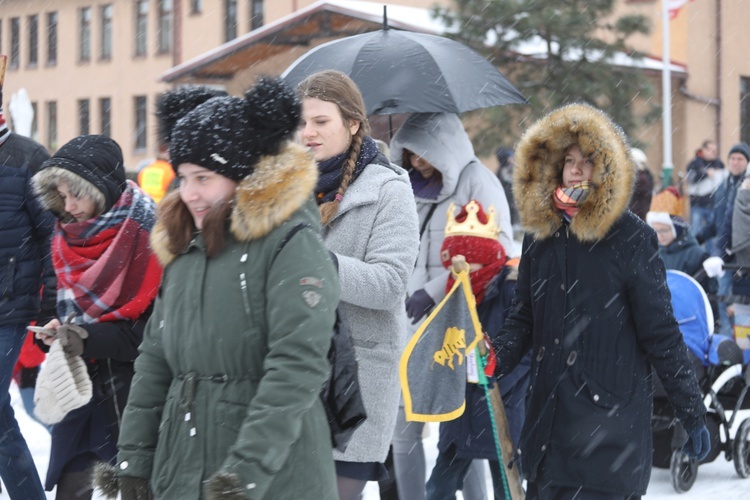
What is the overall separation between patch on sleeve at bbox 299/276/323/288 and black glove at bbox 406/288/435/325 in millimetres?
2657

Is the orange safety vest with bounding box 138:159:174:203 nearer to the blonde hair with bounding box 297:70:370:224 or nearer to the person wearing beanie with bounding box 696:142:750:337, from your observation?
the person wearing beanie with bounding box 696:142:750:337

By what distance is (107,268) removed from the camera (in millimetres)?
4445

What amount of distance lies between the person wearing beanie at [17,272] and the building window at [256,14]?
3129 cm

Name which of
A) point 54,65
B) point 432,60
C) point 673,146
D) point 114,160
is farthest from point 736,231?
point 54,65

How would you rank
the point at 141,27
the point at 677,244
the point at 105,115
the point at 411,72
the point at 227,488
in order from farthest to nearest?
the point at 105,115, the point at 141,27, the point at 677,244, the point at 411,72, the point at 227,488

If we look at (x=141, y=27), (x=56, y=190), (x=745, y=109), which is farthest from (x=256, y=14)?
(x=56, y=190)

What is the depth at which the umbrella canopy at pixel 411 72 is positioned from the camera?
19.1ft

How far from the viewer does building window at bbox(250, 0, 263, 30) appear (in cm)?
3591

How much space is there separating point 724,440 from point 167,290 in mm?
5275

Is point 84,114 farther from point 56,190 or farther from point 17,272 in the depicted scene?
point 56,190

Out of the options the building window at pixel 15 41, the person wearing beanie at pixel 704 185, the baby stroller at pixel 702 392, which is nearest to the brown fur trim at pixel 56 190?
the baby stroller at pixel 702 392

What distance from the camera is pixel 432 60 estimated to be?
6.10 metres

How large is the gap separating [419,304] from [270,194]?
2.65 m

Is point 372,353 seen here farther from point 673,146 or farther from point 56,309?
point 673,146
